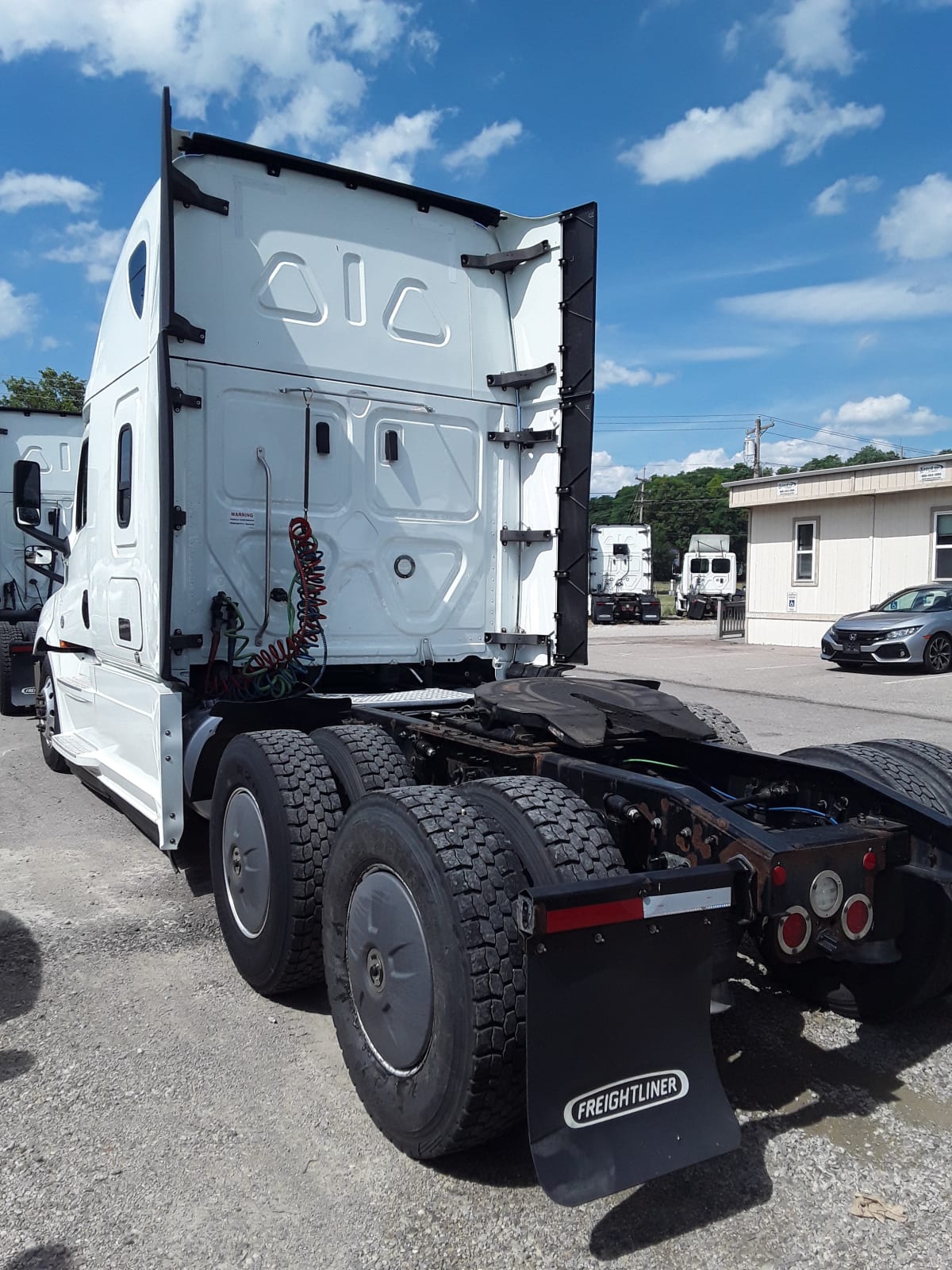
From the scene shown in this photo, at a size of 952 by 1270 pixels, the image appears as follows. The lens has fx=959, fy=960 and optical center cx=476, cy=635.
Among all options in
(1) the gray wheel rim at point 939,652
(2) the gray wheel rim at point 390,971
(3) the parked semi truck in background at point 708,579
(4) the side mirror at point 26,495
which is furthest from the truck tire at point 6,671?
(3) the parked semi truck in background at point 708,579

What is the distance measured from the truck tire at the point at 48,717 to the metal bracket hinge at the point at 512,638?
11.7ft

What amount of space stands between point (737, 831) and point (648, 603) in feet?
103

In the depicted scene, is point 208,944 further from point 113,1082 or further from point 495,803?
point 495,803

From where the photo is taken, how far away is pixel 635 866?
3.30m

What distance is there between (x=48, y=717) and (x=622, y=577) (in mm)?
27799

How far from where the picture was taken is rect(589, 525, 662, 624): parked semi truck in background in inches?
1326

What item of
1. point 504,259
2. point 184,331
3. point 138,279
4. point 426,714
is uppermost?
point 504,259

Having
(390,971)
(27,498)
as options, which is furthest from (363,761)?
(27,498)

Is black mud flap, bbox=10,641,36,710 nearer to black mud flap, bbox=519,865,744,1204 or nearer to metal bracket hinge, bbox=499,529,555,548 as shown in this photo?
metal bracket hinge, bbox=499,529,555,548

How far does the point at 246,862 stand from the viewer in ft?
13.1

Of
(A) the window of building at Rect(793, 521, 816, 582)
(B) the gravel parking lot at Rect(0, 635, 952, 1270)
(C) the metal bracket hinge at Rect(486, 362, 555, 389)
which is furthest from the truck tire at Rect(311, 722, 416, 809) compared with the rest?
(A) the window of building at Rect(793, 521, 816, 582)

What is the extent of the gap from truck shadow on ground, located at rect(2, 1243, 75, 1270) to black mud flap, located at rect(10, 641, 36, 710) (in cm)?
942

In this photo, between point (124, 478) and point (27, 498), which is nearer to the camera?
point (124, 478)

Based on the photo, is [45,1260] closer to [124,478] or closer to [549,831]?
[549,831]
